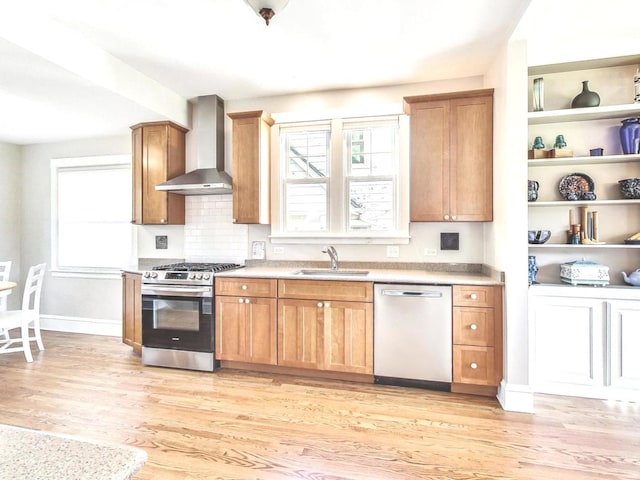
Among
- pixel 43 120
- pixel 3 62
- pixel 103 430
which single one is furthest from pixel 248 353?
pixel 43 120

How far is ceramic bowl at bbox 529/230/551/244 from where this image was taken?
2.82 metres

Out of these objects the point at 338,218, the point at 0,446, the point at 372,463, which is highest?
the point at 338,218

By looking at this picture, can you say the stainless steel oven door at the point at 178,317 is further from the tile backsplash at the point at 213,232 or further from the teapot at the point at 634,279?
the teapot at the point at 634,279

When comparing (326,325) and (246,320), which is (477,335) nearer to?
(326,325)

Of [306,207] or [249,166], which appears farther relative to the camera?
[306,207]

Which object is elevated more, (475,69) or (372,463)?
(475,69)

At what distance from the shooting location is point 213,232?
393cm

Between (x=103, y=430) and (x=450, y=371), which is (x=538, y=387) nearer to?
(x=450, y=371)

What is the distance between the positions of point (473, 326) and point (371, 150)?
75.6 inches

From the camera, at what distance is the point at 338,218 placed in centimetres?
360

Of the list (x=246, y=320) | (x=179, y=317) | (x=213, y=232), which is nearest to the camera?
(x=246, y=320)

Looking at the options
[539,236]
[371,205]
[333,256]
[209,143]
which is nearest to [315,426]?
[333,256]

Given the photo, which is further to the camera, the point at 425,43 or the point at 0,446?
the point at 425,43

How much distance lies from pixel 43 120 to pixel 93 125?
0.48m
